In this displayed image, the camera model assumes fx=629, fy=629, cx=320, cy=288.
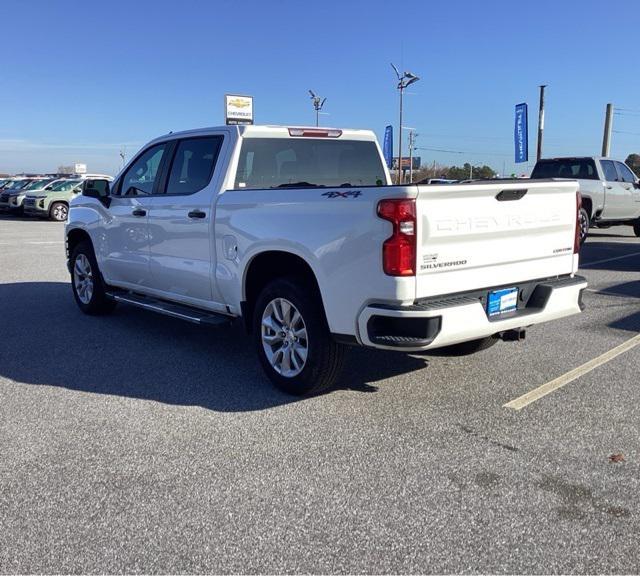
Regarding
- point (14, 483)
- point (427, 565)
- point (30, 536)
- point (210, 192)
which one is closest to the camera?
point (427, 565)

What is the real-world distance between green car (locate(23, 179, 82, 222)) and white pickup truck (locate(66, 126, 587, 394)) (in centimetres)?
2059

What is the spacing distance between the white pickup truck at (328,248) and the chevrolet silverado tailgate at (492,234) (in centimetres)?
1

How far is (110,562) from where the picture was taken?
264cm

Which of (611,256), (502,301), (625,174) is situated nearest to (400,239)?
(502,301)

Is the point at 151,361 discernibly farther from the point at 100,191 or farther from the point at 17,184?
the point at 17,184

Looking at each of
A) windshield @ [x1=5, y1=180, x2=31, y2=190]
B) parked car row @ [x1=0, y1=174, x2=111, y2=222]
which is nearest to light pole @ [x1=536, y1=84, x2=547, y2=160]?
parked car row @ [x1=0, y1=174, x2=111, y2=222]

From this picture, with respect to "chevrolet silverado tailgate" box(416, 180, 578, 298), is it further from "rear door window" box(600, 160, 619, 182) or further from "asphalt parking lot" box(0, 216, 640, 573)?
"rear door window" box(600, 160, 619, 182)

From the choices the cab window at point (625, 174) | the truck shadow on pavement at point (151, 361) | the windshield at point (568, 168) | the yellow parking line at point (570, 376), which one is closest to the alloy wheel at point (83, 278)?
the truck shadow on pavement at point (151, 361)

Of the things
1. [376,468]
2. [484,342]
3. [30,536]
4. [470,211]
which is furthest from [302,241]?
[30,536]

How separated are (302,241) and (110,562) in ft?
7.51

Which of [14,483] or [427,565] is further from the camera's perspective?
[14,483]

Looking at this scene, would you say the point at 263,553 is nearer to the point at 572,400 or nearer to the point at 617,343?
the point at 572,400

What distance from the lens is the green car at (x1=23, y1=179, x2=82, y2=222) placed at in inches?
983

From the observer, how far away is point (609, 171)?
1482cm
